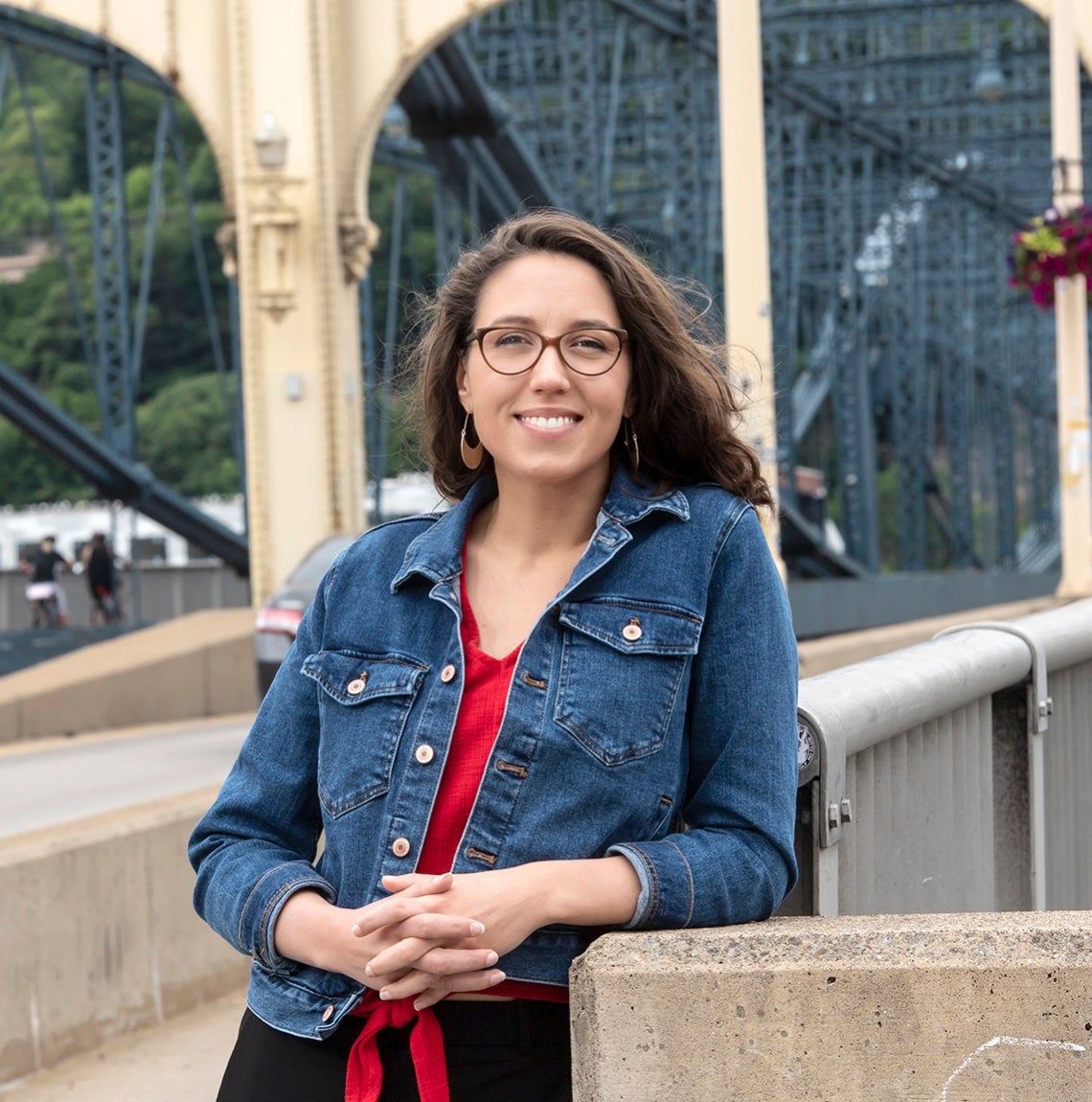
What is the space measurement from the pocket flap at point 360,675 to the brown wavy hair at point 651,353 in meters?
0.41

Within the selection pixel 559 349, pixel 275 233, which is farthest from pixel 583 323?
pixel 275 233

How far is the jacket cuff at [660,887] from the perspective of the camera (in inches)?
81.4

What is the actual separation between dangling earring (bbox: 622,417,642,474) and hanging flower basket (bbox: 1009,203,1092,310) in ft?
44.1

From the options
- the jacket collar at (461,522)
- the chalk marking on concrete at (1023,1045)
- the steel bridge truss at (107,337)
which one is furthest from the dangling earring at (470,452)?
the steel bridge truss at (107,337)

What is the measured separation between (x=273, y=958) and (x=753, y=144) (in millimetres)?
8427

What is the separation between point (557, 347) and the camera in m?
2.32

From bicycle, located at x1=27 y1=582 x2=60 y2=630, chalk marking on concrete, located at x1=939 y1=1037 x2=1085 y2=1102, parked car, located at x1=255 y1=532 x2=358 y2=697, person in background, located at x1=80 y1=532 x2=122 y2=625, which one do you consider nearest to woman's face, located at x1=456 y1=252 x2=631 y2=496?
chalk marking on concrete, located at x1=939 y1=1037 x2=1085 y2=1102

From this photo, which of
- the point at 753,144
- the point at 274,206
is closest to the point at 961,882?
the point at 753,144

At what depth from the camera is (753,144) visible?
1007cm

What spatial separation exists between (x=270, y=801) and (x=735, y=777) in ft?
1.97

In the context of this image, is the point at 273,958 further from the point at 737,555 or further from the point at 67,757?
the point at 67,757

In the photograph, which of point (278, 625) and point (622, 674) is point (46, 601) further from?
point (622, 674)

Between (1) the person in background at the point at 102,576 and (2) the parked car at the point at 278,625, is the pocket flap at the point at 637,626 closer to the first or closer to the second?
(2) the parked car at the point at 278,625

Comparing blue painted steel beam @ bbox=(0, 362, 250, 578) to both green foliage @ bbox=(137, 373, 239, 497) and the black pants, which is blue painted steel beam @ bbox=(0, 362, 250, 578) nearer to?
the black pants
